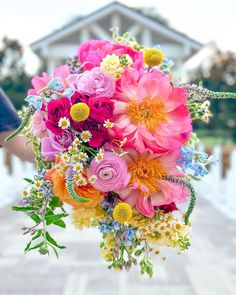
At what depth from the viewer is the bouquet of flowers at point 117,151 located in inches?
61.9

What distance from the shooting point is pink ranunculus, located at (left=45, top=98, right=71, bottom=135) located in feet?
5.17

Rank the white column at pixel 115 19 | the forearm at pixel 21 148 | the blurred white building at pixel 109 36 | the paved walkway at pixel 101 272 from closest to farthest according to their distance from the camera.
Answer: the forearm at pixel 21 148, the paved walkway at pixel 101 272, the blurred white building at pixel 109 36, the white column at pixel 115 19

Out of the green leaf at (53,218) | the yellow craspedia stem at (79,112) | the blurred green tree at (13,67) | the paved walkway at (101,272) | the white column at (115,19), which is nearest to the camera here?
the yellow craspedia stem at (79,112)

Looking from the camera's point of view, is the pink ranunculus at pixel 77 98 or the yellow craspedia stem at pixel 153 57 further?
the yellow craspedia stem at pixel 153 57

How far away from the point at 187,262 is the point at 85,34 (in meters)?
14.1

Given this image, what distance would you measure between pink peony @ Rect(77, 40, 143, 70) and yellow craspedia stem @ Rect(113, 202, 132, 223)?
1.31 feet

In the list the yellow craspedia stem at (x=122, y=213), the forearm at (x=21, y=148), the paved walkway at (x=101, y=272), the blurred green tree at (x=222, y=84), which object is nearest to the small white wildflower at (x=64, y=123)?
the yellow craspedia stem at (x=122, y=213)

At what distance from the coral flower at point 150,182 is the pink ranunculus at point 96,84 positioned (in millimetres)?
170

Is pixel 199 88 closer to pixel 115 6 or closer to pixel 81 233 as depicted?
pixel 81 233

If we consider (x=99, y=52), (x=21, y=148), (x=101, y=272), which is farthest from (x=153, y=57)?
(x=101, y=272)

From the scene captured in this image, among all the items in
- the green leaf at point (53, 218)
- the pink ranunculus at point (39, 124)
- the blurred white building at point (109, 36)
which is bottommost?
the green leaf at point (53, 218)

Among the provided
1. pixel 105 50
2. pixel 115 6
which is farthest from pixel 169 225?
pixel 115 6

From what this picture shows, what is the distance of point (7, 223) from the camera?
8.15 m

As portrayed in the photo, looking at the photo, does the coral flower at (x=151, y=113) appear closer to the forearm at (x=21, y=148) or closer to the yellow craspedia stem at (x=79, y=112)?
the yellow craspedia stem at (x=79, y=112)
